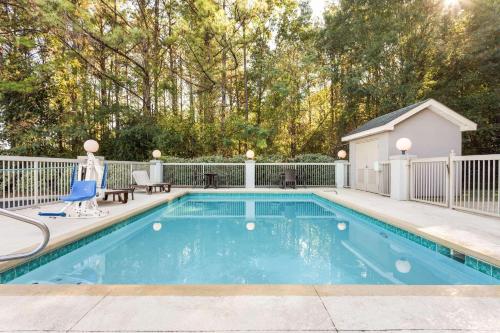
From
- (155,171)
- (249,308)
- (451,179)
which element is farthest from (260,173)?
(249,308)

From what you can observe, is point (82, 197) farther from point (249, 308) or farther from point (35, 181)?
point (249, 308)

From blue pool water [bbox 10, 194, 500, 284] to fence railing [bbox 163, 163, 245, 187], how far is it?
249 inches

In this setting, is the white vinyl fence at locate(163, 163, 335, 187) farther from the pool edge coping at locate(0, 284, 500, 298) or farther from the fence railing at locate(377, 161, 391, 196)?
the pool edge coping at locate(0, 284, 500, 298)

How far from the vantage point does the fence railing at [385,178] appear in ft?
31.2

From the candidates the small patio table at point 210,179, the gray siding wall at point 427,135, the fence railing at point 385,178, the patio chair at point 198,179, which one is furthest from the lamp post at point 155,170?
the gray siding wall at point 427,135

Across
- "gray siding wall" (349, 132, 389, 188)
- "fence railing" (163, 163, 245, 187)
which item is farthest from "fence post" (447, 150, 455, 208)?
"fence railing" (163, 163, 245, 187)

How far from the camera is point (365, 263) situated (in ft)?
12.9

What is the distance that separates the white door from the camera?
35.5 ft

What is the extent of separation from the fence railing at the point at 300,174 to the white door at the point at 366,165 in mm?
1392

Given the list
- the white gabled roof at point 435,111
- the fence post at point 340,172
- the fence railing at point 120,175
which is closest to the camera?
the white gabled roof at point 435,111

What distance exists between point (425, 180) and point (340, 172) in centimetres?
527

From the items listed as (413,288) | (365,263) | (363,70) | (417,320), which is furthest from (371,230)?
(363,70)

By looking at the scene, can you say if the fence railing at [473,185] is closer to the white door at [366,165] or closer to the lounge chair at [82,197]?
the white door at [366,165]

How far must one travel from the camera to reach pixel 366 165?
11.6 meters
